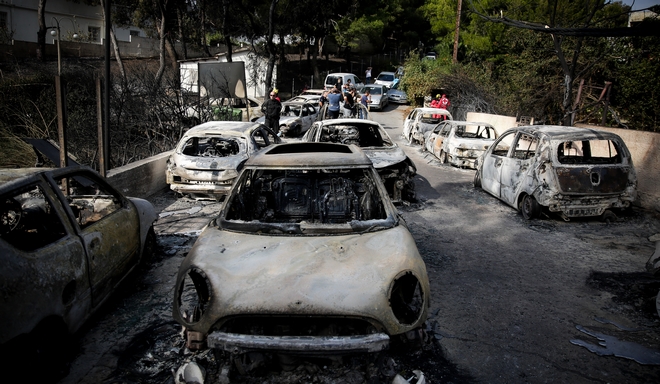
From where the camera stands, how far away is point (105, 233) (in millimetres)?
4512

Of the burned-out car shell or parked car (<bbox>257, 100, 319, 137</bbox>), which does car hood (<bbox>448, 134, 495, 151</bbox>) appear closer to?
parked car (<bbox>257, 100, 319, 137</bbox>)

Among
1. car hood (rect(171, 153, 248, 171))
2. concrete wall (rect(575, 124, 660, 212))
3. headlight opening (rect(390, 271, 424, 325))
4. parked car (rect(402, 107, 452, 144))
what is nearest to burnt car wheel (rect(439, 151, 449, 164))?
parked car (rect(402, 107, 452, 144))

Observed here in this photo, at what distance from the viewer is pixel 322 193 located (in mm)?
5441

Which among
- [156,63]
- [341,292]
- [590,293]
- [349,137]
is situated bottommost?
[590,293]

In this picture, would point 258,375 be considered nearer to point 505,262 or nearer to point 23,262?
point 23,262

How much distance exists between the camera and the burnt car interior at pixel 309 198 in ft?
16.9

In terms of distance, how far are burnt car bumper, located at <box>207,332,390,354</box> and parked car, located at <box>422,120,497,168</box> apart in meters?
11.0

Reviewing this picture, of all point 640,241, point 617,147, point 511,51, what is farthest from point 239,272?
point 511,51

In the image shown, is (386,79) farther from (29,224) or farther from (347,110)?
(29,224)

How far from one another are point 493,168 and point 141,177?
7.12 m

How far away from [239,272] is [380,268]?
102cm

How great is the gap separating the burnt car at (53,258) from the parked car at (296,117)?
13.4 meters

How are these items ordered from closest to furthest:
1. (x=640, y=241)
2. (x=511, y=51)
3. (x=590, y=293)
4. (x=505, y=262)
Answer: (x=590, y=293), (x=505, y=262), (x=640, y=241), (x=511, y=51)

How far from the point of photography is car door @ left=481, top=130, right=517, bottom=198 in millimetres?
9664
